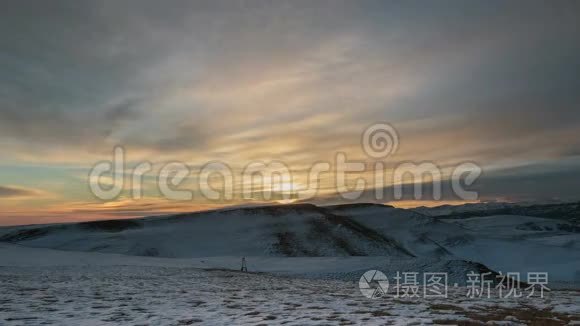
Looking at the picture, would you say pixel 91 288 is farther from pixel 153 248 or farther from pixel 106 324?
pixel 153 248

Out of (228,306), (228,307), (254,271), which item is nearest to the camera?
(228,307)

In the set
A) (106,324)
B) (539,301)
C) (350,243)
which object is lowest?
(350,243)

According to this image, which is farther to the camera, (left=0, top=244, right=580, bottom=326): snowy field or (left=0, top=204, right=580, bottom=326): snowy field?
(left=0, top=204, right=580, bottom=326): snowy field

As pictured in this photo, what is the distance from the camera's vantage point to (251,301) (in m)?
15.7

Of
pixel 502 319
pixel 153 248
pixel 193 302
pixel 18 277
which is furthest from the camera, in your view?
Result: pixel 153 248

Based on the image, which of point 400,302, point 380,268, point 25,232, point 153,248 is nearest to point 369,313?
point 400,302

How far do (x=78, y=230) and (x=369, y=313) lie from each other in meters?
82.6

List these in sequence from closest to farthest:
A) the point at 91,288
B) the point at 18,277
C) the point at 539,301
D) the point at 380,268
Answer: the point at 539,301, the point at 91,288, the point at 18,277, the point at 380,268

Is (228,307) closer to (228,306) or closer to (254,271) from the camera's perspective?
(228,306)

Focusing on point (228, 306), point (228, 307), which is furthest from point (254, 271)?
point (228, 307)

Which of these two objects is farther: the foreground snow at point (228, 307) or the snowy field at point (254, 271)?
the snowy field at point (254, 271)

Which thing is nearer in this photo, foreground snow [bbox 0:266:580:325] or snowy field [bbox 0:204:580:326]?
foreground snow [bbox 0:266:580:325]

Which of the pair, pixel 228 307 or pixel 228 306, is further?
pixel 228 306

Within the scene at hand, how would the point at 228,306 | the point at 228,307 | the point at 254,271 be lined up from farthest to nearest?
the point at 254,271, the point at 228,306, the point at 228,307
